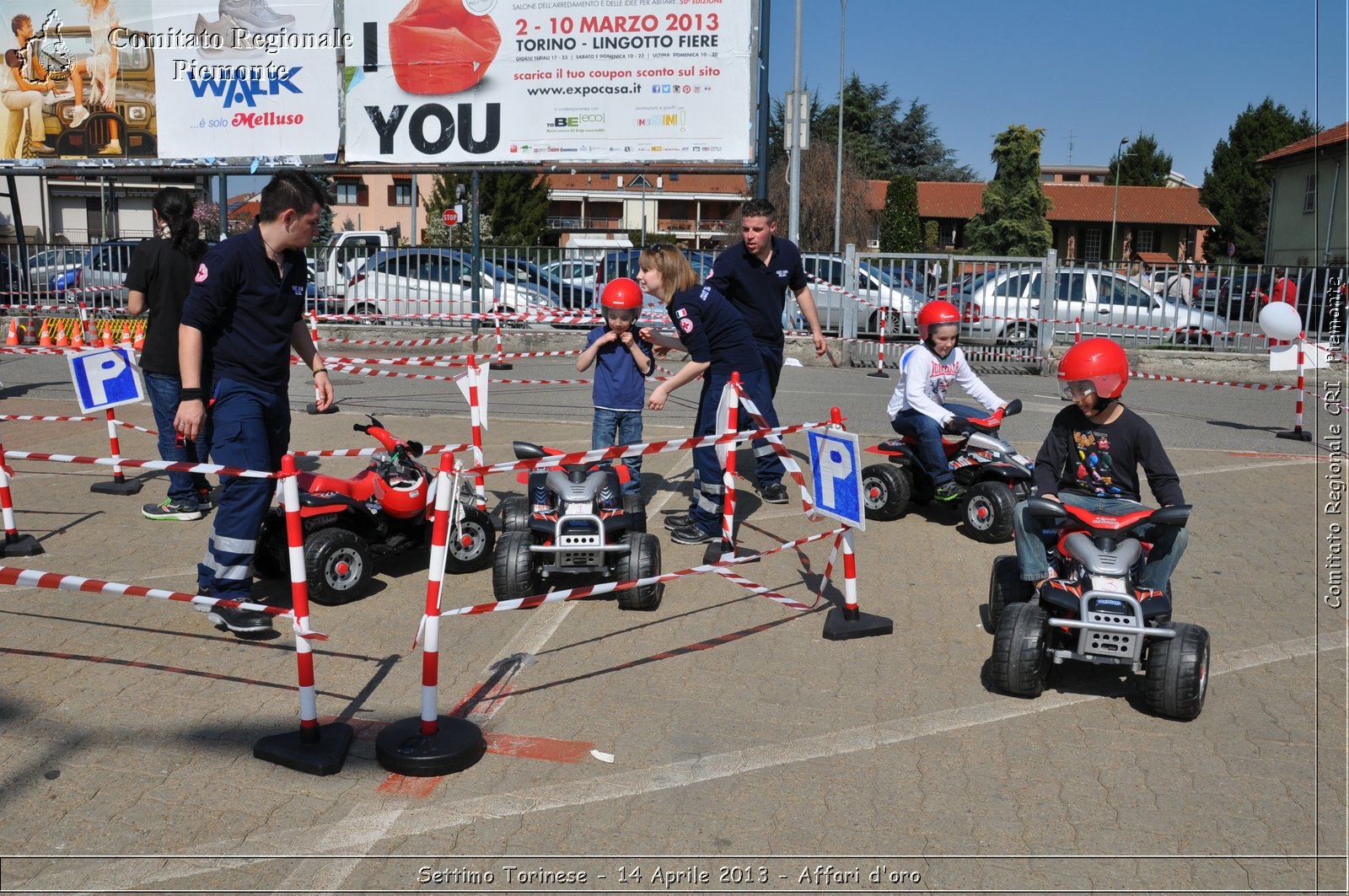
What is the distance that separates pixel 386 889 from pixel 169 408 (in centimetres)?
492

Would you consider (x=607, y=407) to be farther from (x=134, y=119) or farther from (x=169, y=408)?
(x=134, y=119)

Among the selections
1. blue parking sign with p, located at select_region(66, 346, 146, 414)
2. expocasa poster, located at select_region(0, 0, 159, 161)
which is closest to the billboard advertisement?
expocasa poster, located at select_region(0, 0, 159, 161)

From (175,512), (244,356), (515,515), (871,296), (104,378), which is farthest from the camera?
(871,296)

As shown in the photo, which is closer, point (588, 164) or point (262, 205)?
point (262, 205)

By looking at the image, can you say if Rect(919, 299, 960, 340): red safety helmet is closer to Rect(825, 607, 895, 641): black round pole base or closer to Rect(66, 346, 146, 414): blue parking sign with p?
Rect(825, 607, 895, 641): black round pole base

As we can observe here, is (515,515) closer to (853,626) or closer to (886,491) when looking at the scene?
(853,626)

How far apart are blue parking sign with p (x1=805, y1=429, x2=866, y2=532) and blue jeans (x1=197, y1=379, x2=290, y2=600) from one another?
2.69m

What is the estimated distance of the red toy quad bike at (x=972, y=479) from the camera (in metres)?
7.26

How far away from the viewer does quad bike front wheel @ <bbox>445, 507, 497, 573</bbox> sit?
646 cm

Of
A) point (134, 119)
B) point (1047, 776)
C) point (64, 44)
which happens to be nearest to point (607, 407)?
point (1047, 776)

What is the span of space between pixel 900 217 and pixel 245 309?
174 ft

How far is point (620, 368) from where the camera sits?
6.86 meters

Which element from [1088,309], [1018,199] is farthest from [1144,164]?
[1088,309]

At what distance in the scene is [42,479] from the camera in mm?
8734
